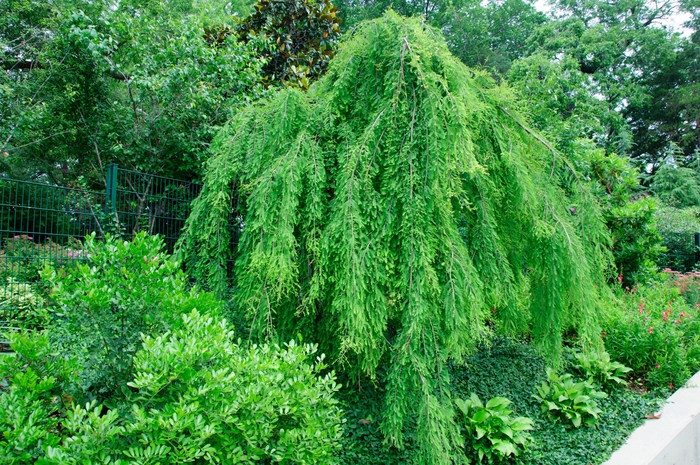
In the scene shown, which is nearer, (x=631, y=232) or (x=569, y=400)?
(x=569, y=400)

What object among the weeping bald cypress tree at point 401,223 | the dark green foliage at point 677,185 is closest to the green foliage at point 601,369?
the weeping bald cypress tree at point 401,223

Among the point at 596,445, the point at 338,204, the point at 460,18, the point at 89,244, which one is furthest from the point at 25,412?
the point at 460,18

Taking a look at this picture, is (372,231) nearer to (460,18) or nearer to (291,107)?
(291,107)

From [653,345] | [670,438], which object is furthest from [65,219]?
[653,345]

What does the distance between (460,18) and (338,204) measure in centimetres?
1898

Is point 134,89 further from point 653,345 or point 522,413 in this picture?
point 653,345

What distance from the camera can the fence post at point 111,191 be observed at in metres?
4.47

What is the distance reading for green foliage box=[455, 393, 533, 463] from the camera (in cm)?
301

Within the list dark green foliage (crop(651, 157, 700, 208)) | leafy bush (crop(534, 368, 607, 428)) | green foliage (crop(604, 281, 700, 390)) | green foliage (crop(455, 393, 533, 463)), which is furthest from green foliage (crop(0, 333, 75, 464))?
dark green foliage (crop(651, 157, 700, 208))

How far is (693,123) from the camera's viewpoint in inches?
790

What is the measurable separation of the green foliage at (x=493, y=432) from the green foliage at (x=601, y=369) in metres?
1.34

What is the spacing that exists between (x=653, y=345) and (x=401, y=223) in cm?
359

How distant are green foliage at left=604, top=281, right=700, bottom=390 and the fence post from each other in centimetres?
503

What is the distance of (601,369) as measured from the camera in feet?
13.9
